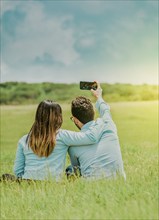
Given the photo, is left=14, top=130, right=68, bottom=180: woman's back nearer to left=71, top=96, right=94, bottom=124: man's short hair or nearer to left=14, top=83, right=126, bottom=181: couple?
left=14, top=83, right=126, bottom=181: couple

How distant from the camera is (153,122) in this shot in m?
15.7

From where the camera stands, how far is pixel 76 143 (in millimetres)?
5250

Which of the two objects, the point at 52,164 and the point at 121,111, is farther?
the point at 121,111

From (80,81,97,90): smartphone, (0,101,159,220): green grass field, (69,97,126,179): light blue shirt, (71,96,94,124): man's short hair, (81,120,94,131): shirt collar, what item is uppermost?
(80,81,97,90): smartphone

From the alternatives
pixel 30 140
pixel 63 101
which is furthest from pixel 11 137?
pixel 30 140

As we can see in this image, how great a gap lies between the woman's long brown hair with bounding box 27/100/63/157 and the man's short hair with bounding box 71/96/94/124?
17 centimetres

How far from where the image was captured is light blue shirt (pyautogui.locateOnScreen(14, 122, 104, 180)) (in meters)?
5.22

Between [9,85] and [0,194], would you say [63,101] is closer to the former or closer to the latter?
[9,85]

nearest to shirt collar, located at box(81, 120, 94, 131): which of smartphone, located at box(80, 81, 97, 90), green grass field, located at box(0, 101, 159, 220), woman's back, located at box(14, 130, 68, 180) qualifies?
woman's back, located at box(14, 130, 68, 180)

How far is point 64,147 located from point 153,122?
1052cm

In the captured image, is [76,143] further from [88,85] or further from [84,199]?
[84,199]

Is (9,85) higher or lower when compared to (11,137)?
higher

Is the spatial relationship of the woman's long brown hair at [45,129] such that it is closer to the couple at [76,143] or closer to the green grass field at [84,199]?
the couple at [76,143]

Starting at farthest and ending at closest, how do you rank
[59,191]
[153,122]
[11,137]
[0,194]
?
1. [153,122]
2. [11,137]
3. [0,194]
4. [59,191]
